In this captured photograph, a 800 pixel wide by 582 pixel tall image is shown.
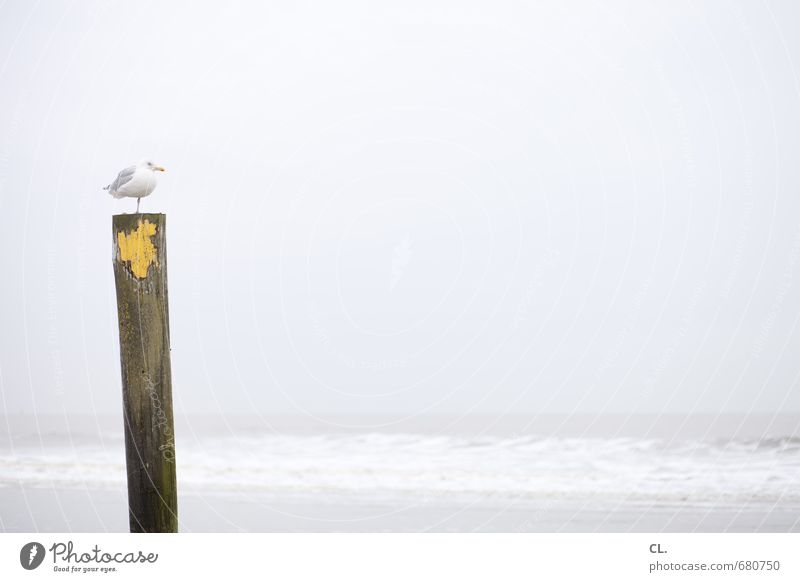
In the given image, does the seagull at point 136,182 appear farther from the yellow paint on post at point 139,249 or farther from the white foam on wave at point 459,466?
the white foam on wave at point 459,466

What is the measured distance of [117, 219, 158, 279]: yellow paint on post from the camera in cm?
738

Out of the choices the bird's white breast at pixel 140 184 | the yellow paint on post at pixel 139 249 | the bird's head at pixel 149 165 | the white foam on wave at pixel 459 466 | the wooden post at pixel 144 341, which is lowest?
the white foam on wave at pixel 459 466

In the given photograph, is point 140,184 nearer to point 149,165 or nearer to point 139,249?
point 149,165

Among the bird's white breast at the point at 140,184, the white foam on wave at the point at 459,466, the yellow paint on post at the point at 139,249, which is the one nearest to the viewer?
the yellow paint on post at the point at 139,249

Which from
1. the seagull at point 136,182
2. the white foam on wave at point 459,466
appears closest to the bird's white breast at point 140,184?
the seagull at point 136,182

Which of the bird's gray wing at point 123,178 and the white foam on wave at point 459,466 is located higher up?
the bird's gray wing at point 123,178

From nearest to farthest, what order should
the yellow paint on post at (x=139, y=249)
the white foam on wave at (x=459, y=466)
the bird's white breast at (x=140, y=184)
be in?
the yellow paint on post at (x=139, y=249) < the bird's white breast at (x=140, y=184) < the white foam on wave at (x=459, y=466)

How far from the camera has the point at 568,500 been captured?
18484 millimetres

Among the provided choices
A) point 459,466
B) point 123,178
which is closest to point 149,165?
point 123,178

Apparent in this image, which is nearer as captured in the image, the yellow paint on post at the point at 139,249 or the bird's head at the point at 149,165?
the yellow paint on post at the point at 139,249

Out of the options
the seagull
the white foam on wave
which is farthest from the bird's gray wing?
the white foam on wave

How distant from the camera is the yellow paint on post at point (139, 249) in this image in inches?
291
